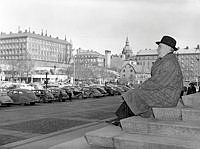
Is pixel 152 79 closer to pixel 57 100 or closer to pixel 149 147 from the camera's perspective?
pixel 149 147

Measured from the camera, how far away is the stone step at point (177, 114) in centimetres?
668

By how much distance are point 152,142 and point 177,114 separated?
1.34 meters

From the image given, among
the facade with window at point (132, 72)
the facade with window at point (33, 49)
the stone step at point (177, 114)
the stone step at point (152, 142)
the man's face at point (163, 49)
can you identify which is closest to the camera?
the stone step at point (152, 142)

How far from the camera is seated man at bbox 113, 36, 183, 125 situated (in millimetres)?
7047

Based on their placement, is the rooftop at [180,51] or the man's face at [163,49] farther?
the rooftop at [180,51]

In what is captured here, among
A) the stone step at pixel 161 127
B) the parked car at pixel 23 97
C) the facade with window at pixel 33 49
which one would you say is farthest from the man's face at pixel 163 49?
the facade with window at pixel 33 49

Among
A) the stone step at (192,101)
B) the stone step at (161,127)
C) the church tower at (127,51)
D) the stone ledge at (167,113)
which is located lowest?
the stone step at (161,127)

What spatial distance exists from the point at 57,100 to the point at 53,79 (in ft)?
242

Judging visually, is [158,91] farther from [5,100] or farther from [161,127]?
[5,100]

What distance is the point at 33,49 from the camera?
151m

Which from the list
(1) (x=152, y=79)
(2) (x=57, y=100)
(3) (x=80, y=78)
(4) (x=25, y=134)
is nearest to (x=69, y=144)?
(1) (x=152, y=79)

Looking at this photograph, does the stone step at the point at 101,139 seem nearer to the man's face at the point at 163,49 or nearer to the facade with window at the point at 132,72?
the man's face at the point at 163,49

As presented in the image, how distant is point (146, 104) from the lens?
23.0ft

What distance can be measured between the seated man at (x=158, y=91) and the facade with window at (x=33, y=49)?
137 meters
